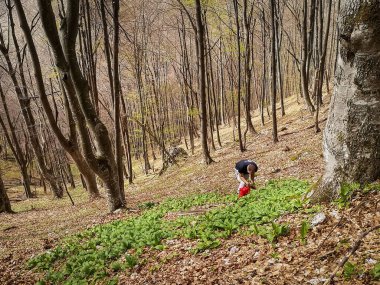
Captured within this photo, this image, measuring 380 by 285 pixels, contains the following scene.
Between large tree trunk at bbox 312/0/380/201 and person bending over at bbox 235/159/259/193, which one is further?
person bending over at bbox 235/159/259/193

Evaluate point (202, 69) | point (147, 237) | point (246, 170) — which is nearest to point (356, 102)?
point (147, 237)

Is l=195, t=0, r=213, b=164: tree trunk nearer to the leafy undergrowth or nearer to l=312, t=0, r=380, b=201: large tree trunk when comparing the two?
the leafy undergrowth

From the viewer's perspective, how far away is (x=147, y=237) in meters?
6.44

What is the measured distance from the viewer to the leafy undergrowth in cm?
539

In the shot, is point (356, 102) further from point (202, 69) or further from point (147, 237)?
point (202, 69)

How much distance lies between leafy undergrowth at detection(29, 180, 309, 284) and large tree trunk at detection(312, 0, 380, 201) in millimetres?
1201

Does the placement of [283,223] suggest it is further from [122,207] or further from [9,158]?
[9,158]

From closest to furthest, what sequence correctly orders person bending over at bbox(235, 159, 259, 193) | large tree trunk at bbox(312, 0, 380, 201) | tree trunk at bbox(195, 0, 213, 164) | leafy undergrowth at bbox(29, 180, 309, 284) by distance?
1. large tree trunk at bbox(312, 0, 380, 201)
2. leafy undergrowth at bbox(29, 180, 309, 284)
3. person bending over at bbox(235, 159, 259, 193)
4. tree trunk at bbox(195, 0, 213, 164)

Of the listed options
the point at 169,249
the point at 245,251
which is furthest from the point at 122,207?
the point at 245,251

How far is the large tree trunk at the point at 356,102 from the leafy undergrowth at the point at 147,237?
1201 mm

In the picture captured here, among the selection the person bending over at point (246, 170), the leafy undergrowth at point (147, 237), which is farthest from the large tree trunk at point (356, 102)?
the person bending over at point (246, 170)

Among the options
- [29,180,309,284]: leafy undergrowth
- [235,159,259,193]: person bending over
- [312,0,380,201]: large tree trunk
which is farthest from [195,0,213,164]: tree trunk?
[312,0,380,201]: large tree trunk

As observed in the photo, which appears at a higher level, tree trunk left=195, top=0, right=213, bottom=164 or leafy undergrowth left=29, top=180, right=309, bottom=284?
tree trunk left=195, top=0, right=213, bottom=164

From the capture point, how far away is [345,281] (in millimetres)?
3217
